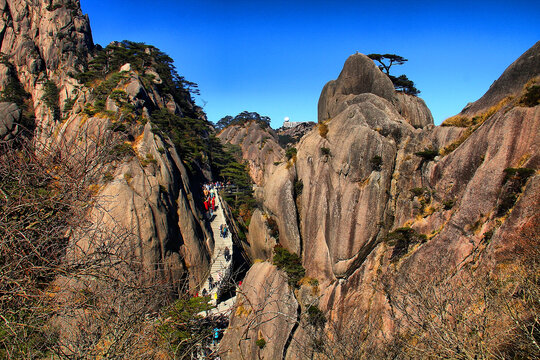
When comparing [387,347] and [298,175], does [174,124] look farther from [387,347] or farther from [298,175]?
[387,347]

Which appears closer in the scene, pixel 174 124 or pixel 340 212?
pixel 340 212

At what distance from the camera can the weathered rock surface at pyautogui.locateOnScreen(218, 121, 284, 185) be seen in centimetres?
7116

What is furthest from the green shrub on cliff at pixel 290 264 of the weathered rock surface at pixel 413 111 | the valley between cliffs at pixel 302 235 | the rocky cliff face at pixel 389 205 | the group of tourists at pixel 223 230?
the weathered rock surface at pixel 413 111

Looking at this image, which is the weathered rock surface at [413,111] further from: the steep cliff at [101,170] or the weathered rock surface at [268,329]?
the steep cliff at [101,170]

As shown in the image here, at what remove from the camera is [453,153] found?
1897 cm

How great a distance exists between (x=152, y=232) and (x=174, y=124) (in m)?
25.1

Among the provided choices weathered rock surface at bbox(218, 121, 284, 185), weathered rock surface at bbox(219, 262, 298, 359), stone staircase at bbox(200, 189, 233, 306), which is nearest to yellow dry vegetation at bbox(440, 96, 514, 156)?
weathered rock surface at bbox(219, 262, 298, 359)

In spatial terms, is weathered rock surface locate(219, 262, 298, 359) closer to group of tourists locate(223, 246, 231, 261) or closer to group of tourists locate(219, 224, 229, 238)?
group of tourists locate(223, 246, 231, 261)

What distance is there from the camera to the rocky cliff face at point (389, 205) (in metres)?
14.5

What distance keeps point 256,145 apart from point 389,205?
56.6 metres

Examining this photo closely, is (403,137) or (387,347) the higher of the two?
(403,137)

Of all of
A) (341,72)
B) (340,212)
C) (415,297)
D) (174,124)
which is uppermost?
(174,124)

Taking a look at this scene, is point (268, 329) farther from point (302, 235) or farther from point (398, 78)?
point (398, 78)

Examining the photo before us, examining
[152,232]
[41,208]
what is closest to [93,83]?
[152,232]
